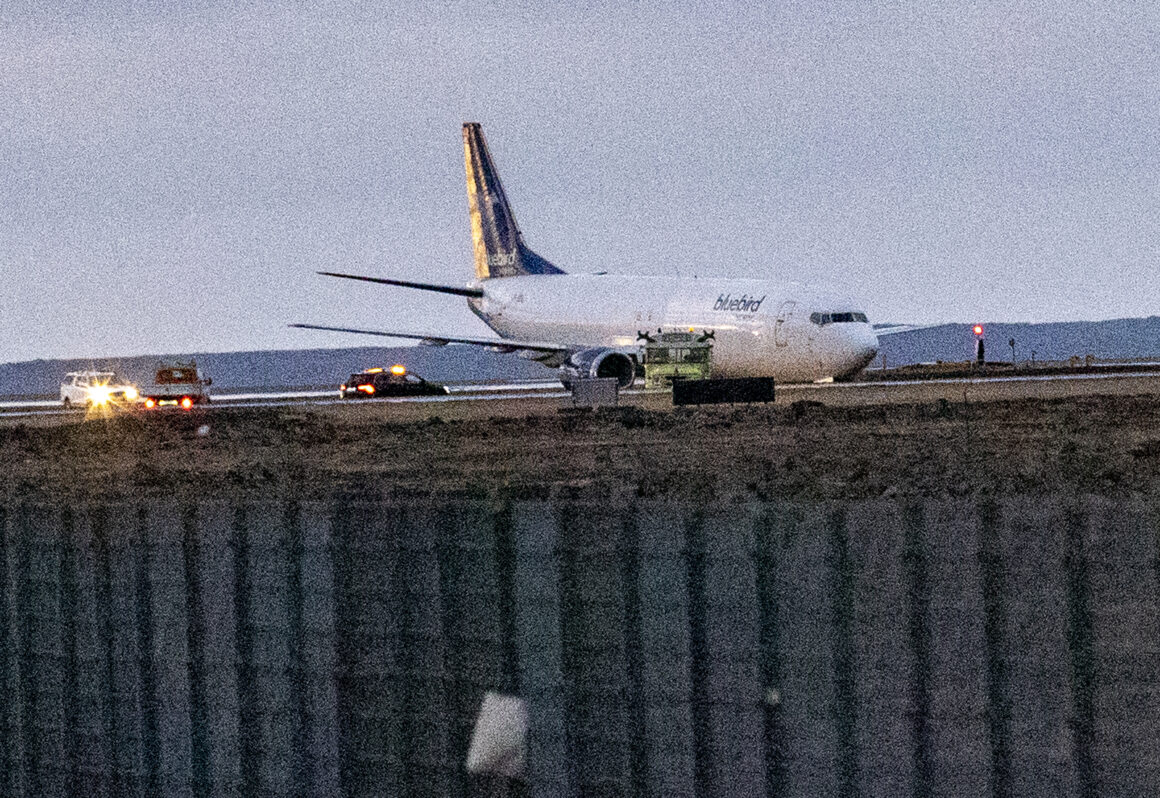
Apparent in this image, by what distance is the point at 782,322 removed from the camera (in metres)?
55.0

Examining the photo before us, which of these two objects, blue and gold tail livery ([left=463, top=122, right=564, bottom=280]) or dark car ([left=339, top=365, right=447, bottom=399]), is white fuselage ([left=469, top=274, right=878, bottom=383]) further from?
blue and gold tail livery ([left=463, top=122, right=564, bottom=280])

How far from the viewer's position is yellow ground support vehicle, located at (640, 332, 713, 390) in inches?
1965

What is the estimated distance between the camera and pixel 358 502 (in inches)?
703

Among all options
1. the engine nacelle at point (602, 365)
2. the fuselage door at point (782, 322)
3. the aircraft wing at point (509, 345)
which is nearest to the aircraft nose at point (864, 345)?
the fuselage door at point (782, 322)

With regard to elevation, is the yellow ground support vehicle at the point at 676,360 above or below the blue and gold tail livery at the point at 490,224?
below

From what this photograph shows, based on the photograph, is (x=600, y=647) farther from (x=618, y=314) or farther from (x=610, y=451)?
(x=618, y=314)

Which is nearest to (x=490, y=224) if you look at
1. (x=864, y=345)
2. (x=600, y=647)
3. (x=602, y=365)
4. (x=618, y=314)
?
(x=618, y=314)

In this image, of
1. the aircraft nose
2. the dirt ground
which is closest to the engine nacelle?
the aircraft nose

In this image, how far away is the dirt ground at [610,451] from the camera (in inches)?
803

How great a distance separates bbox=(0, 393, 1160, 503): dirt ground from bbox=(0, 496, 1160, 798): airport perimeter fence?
50.8 inches

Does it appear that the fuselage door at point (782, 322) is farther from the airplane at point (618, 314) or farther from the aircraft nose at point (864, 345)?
the aircraft nose at point (864, 345)

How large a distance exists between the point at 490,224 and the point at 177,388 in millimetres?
19407

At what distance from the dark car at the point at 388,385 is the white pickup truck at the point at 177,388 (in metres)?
4.98

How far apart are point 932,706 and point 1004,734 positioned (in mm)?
569
